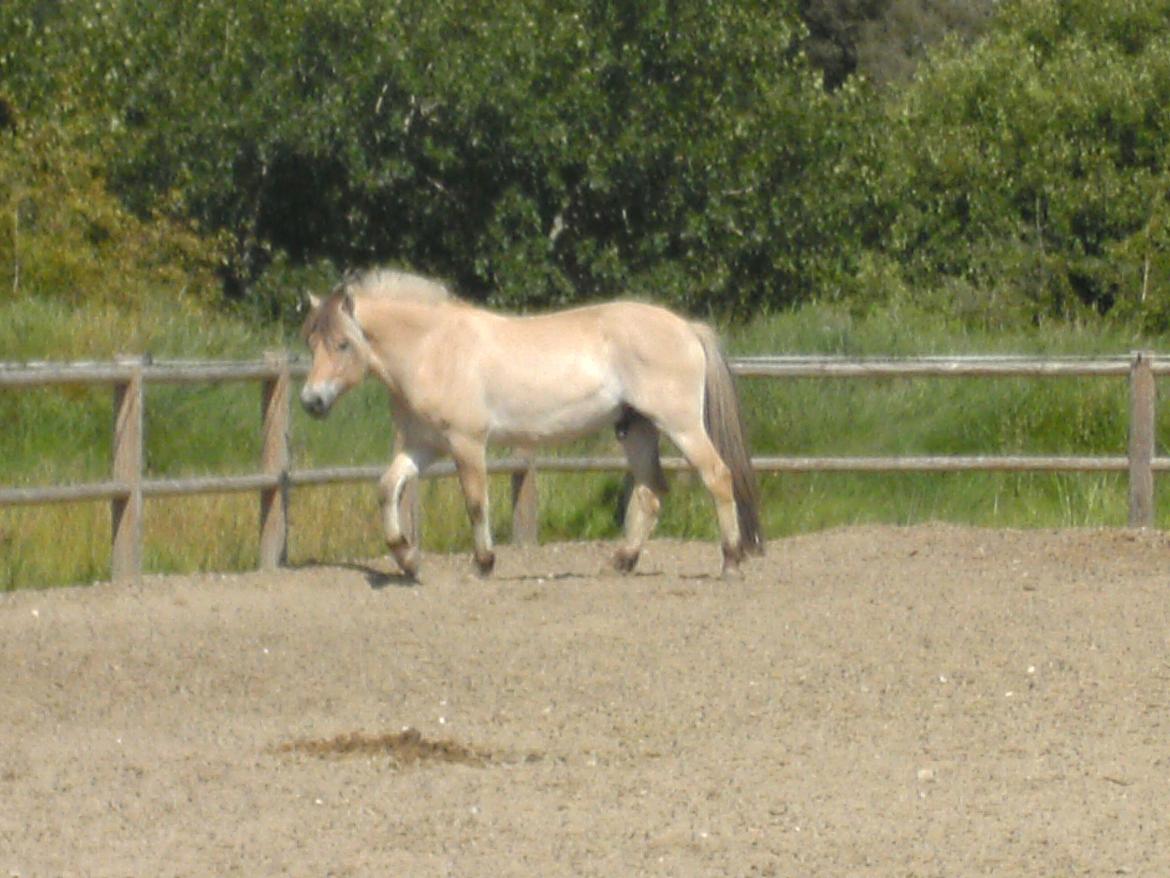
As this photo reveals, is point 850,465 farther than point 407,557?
Yes

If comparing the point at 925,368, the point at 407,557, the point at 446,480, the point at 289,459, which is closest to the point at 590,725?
the point at 407,557

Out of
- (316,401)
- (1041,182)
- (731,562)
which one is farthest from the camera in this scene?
(1041,182)

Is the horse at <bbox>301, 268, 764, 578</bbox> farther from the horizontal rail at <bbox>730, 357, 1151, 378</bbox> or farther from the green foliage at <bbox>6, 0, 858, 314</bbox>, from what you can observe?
the green foliage at <bbox>6, 0, 858, 314</bbox>

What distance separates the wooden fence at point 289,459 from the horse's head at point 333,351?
1.88 ft

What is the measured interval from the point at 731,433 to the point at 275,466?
8.15 feet

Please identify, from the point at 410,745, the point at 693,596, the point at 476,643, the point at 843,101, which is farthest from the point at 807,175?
the point at 410,745

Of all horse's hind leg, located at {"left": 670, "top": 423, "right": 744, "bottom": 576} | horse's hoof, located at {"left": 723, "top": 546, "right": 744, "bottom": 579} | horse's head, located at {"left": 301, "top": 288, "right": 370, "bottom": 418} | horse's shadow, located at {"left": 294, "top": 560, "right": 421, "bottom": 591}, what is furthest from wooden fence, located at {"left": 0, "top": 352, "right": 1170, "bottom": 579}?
horse's hoof, located at {"left": 723, "top": 546, "right": 744, "bottom": 579}

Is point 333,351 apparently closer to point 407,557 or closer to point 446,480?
point 407,557

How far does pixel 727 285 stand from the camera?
2380cm

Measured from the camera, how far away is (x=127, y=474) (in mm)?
10773

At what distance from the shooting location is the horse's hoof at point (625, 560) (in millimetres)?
11555

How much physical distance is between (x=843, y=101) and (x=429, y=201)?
5.24 meters

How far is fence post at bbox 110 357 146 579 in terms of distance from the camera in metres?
10.8

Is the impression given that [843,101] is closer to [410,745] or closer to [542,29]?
[542,29]
